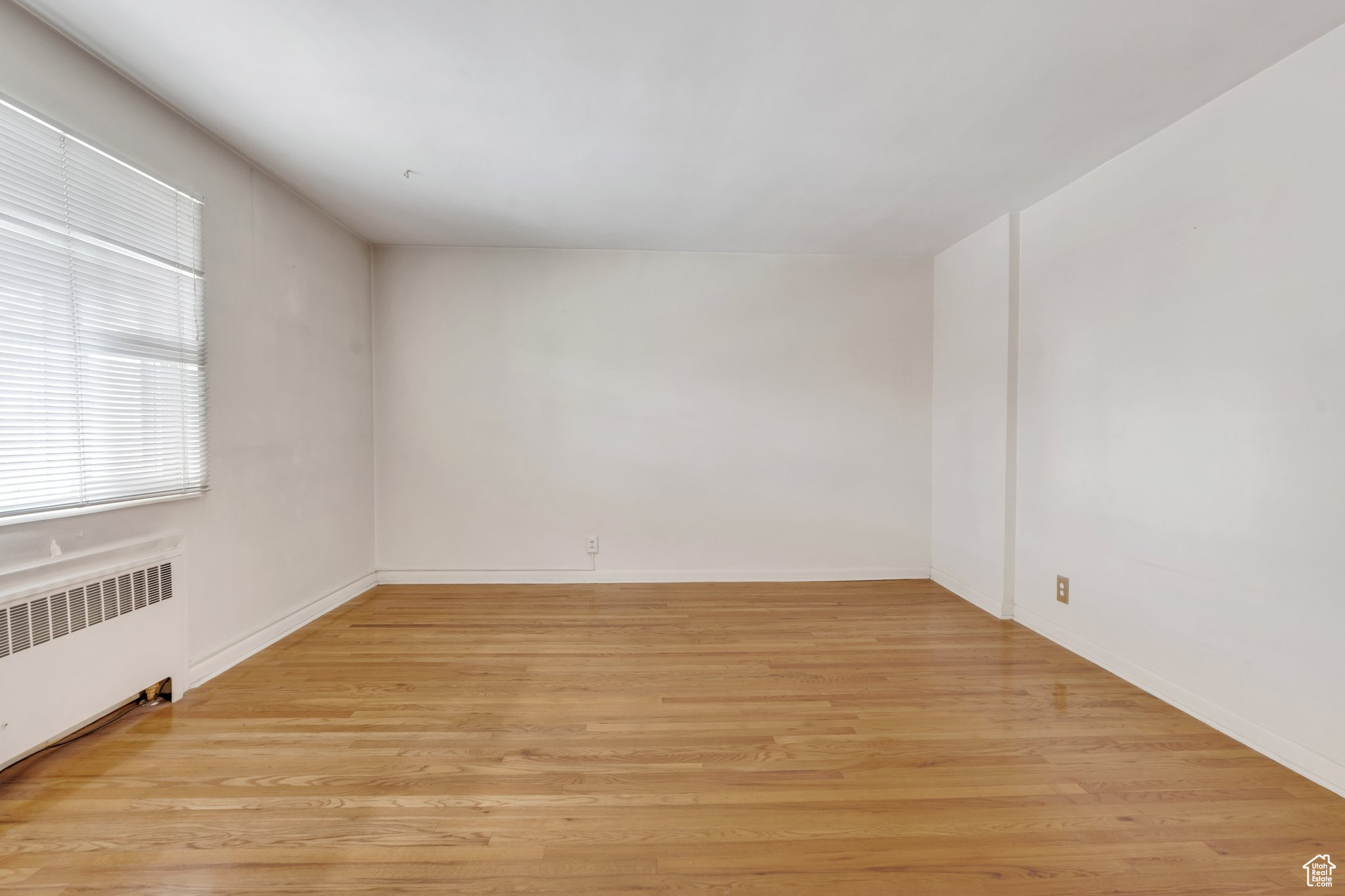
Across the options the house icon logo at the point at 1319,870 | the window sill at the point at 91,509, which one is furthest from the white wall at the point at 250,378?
the house icon logo at the point at 1319,870

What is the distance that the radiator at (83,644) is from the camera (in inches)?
72.7

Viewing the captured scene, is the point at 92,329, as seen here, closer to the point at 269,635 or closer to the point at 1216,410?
the point at 269,635

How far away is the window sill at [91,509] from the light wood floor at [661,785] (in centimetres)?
85

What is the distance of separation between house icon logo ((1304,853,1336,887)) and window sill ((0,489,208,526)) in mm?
3907

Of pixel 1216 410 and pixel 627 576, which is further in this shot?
pixel 627 576

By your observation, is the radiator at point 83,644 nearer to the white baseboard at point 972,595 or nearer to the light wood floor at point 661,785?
the light wood floor at point 661,785

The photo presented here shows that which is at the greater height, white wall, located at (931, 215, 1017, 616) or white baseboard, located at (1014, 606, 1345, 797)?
white wall, located at (931, 215, 1017, 616)

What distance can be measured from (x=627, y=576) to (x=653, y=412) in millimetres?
1284

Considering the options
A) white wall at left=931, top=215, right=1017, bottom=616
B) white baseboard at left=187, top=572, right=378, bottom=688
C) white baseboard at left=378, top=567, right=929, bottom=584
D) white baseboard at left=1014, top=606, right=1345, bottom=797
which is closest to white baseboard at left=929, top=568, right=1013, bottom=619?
white wall at left=931, top=215, right=1017, bottom=616

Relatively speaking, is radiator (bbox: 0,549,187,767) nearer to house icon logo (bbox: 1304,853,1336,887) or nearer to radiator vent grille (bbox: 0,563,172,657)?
radiator vent grille (bbox: 0,563,172,657)

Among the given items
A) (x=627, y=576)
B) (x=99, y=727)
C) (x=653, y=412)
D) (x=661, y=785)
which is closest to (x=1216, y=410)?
(x=661, y=785)

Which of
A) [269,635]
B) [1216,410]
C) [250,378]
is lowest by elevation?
[269,635]

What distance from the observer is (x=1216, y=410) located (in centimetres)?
236

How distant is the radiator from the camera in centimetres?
185
